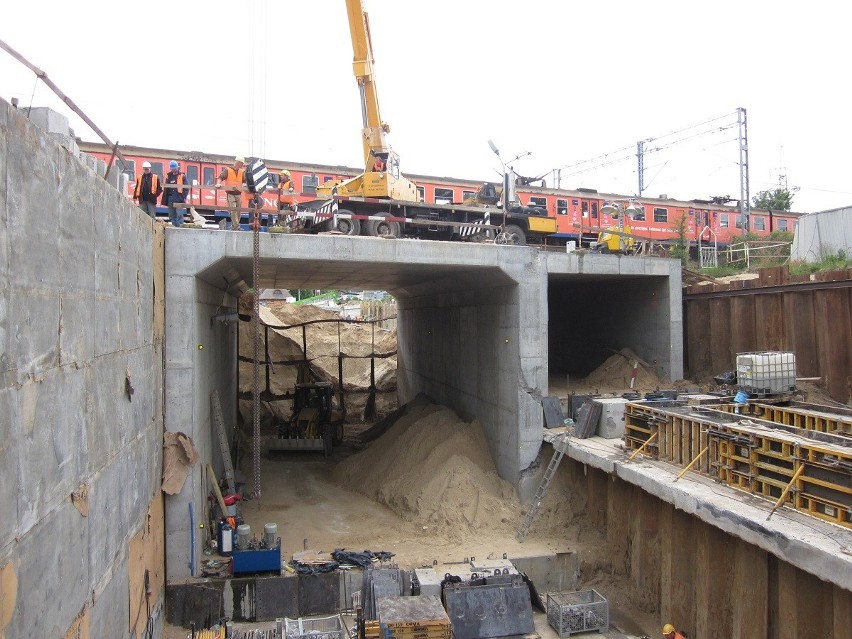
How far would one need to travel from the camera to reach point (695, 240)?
2708cm

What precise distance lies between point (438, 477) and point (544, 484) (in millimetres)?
2276

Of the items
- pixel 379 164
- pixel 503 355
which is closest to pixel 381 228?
pixel 379 164

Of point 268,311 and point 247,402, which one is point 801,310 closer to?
point 247,402

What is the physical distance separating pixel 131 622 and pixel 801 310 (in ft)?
45.8

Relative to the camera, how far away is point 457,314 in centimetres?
1658

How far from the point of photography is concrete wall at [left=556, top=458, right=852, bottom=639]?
7328 mm

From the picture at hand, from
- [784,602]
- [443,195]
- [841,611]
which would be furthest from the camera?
[443,195]

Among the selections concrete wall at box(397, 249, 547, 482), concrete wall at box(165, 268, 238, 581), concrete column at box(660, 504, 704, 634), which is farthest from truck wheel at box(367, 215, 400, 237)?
concrete column at box(660, 504, 704, 634)

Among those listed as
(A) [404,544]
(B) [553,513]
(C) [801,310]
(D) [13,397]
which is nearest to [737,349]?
(C) [801,310]

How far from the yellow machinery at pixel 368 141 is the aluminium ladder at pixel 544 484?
7878 millimetres

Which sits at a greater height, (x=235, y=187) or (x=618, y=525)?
(x=235, y=187)

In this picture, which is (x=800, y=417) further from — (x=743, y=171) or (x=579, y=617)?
(x=743, y=171)

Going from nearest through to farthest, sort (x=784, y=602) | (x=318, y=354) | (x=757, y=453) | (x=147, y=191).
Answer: (x=784, y=602), (x=757, y=453), (x=147, y=191), (x=318, y=354)

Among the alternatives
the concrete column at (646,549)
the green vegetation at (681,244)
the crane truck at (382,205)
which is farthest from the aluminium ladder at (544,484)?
the green vegetation at (681,244)
